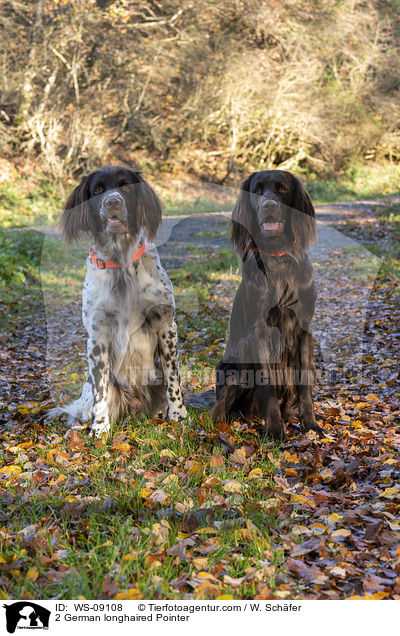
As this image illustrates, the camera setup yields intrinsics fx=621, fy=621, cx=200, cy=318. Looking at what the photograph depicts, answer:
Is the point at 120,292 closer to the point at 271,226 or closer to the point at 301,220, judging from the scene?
the point at 271,226

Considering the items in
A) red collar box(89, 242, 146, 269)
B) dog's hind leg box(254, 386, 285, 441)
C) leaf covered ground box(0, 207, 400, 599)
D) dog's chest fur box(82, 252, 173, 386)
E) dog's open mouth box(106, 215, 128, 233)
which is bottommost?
leaf covered ground box(0, 207, 400, 599)

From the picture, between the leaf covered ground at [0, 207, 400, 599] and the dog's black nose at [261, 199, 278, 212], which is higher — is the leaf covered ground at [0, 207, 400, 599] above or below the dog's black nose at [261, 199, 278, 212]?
below

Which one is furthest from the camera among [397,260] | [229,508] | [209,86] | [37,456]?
[209,86]

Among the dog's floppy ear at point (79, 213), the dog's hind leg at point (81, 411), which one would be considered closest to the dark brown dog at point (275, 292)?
the dog's floppy ear at point (79, 213)

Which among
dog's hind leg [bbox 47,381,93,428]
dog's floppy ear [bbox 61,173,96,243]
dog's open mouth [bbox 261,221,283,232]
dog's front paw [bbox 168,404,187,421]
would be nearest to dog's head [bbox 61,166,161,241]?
dog's floppy ear [bbox 61,173,96,243]

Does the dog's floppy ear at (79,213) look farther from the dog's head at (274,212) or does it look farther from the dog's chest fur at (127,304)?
the dog's head at (274,212)

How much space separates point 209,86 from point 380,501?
17.0m

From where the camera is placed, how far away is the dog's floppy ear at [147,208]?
4332 mm

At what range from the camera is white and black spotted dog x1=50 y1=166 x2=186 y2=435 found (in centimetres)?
427

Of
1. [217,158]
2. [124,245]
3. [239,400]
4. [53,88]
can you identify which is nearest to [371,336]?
[239,400]

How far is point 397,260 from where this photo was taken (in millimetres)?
9883

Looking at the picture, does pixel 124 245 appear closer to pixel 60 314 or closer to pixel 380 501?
pixel 380 501
